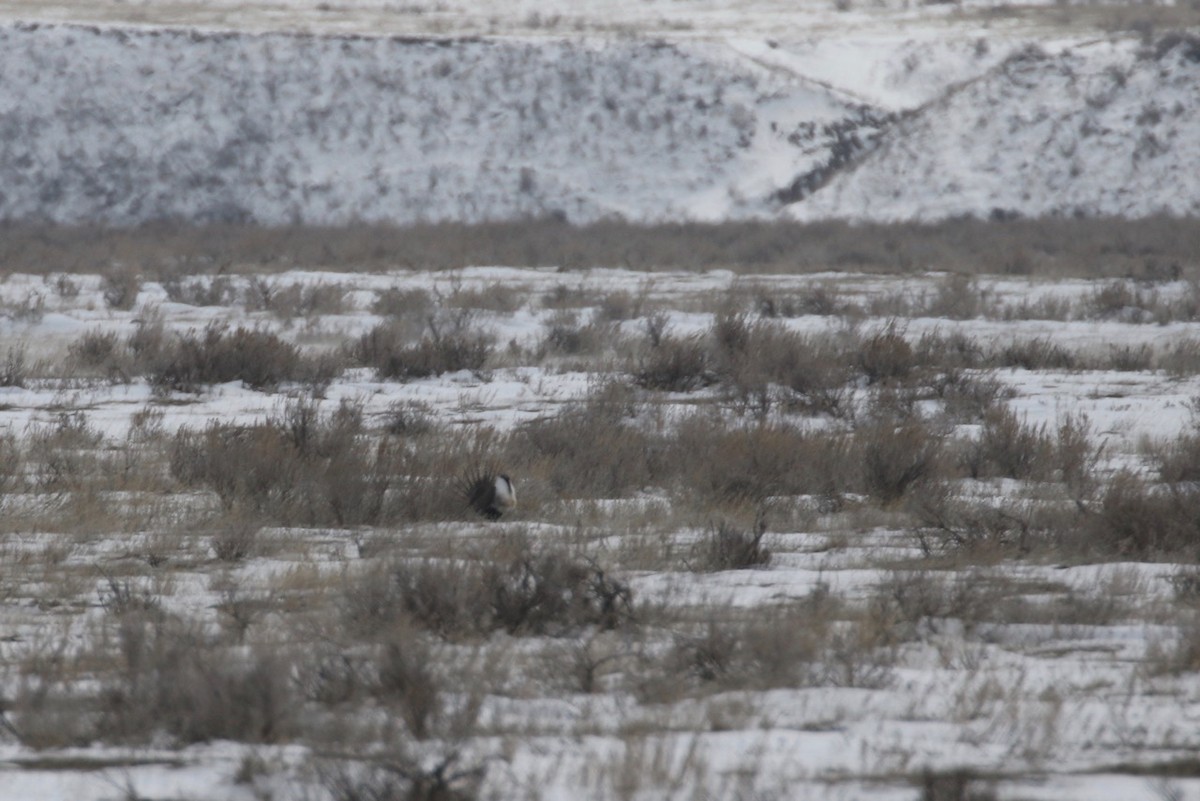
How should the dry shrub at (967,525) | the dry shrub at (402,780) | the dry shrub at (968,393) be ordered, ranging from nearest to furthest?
the dry shrub at (402,780) < the dry shrub at (967,525) < the dry shrub at (968,393)

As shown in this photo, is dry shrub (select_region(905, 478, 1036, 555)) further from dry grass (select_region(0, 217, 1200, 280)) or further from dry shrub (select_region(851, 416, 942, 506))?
dry grass (select_region(0, 217, 1200, 280))

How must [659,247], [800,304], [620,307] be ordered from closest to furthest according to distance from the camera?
[620,307] → [800,304] → [659,247]

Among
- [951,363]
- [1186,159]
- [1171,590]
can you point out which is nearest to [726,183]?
[1186,159]

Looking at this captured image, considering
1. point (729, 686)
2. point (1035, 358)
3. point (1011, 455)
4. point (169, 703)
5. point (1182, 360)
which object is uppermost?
point (169, 703)

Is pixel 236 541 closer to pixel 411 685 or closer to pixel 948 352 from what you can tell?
pixel 411 685

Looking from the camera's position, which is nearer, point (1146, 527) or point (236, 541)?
point (236, 541)

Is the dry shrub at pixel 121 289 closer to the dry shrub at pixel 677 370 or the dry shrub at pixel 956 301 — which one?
the dry shrub at pixel 677 370

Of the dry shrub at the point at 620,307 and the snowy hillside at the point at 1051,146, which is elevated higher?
the dry shrub at the point at 620,307

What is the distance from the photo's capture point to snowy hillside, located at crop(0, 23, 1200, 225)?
41375mm

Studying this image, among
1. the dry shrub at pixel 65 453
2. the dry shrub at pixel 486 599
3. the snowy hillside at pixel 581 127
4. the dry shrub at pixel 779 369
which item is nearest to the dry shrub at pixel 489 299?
the dry shrub at pixel 779 369

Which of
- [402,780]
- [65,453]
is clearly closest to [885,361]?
[65,453]

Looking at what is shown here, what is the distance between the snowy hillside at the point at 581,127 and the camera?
41.4 m

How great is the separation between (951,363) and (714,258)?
15159 mm

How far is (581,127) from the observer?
4669cm
